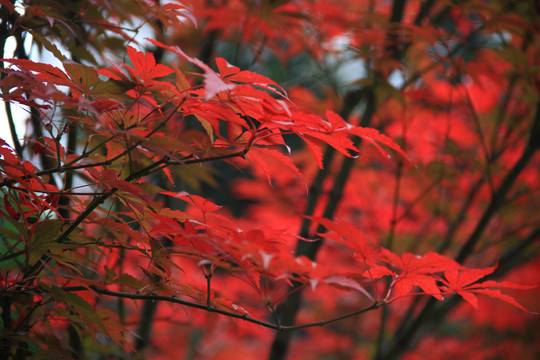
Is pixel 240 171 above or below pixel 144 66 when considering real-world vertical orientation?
below

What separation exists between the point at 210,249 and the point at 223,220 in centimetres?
10

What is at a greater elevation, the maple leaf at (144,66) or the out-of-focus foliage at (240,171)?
the maple leaf at (144,66)

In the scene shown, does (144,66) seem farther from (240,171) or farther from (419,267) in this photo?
(419,267)

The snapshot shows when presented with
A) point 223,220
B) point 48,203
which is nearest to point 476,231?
point 223,220

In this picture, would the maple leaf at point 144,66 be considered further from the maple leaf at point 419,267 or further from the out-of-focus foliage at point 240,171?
the maple leaf at point 419,267

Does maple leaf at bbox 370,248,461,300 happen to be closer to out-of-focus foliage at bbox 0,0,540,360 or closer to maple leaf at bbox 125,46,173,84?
out-of-focus foliage at bbox 0,0,540,360

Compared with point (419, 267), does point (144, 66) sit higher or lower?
higher

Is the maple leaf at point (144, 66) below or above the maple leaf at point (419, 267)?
above

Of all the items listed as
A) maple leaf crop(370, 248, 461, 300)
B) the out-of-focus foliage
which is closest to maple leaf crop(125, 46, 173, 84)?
the out-of-focus foliage

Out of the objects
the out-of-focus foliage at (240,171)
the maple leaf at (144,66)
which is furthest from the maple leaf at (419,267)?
the maple leaf at (144,66)

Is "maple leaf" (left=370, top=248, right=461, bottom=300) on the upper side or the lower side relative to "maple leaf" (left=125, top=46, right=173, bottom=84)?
lower

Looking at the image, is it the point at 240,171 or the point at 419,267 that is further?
the point at 240,171

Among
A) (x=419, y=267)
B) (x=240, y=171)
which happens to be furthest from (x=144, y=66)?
(x=419, y=267)

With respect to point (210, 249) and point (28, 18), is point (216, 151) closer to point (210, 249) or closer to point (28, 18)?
point (210, 249)
